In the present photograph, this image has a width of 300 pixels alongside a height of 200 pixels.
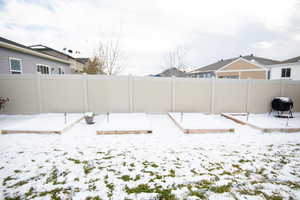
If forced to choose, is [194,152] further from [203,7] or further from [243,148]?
[203,7]

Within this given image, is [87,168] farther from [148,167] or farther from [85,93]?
[85,93]

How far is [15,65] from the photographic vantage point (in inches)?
312

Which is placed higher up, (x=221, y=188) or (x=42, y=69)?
(x=42, y=69)

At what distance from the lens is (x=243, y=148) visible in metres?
3.49

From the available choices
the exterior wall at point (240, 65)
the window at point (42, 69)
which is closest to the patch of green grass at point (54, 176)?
the window at point (42, 69)

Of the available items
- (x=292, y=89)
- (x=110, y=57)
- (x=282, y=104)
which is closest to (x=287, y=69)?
(x=292, y=89)

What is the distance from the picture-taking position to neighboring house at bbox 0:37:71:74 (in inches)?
282

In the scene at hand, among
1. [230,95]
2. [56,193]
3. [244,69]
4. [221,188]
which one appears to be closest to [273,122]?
[230,95]

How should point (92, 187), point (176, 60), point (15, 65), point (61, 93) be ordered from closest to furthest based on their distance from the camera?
point (92, 187)
point (61, 93)
point (15, 65)
point (176, 60)

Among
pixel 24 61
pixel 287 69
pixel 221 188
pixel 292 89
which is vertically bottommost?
pixel 221 188

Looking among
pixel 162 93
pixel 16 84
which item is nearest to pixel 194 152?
pixel 162 93

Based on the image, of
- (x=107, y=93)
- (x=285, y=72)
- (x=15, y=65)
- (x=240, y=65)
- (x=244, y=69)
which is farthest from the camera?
(x=240, y=65)

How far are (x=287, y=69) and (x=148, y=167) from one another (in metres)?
19.9

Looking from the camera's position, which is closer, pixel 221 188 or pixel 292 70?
pixel 221 188
